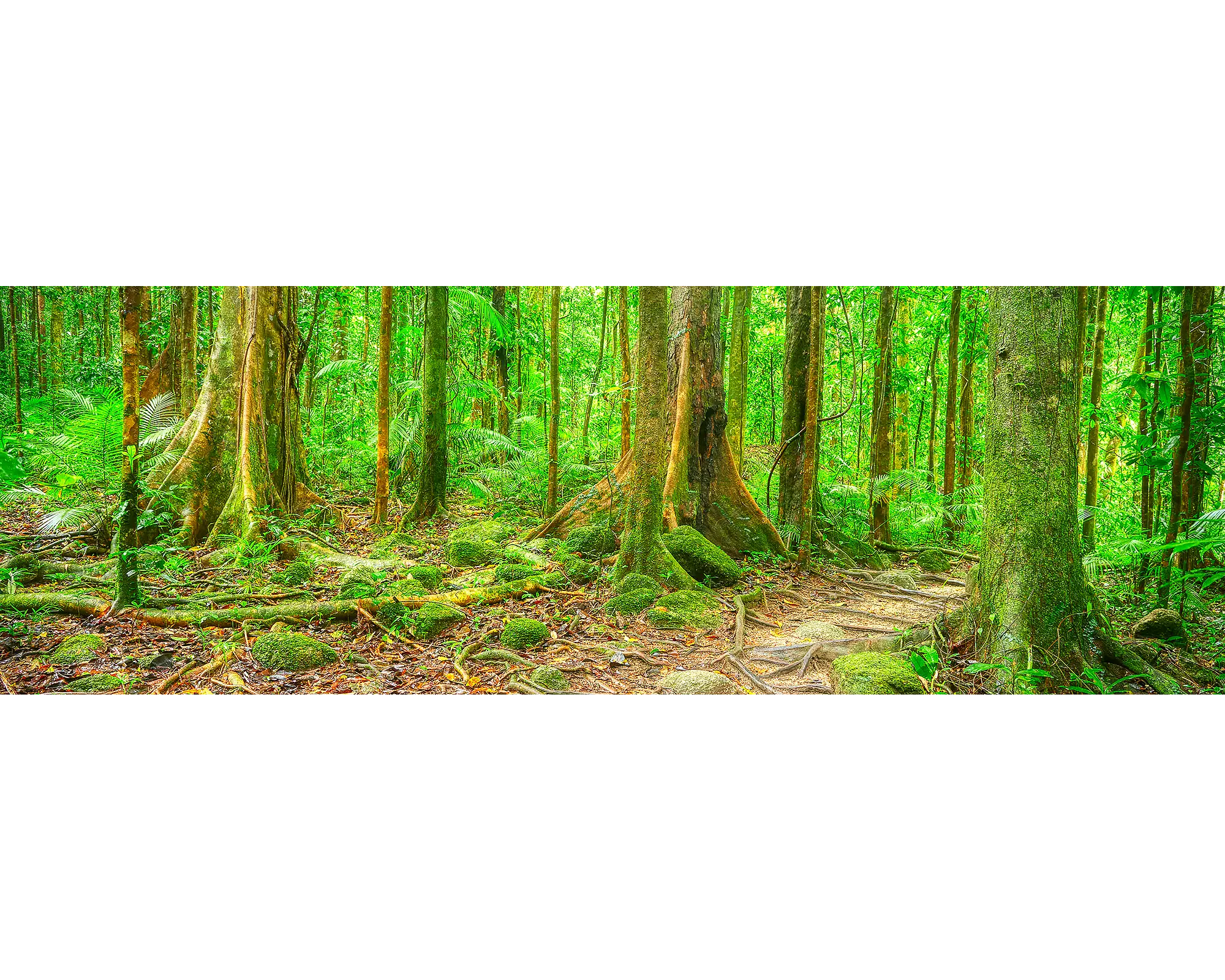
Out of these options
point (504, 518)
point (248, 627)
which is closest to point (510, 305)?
point (504, 518)

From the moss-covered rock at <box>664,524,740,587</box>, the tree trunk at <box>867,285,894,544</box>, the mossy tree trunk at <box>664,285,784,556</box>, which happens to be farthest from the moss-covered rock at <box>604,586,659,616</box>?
the tree trunk at <box>867,285,894,544</box>

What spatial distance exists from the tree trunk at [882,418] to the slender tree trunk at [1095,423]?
122cm

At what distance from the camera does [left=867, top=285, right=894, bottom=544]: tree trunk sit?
447 centimetres

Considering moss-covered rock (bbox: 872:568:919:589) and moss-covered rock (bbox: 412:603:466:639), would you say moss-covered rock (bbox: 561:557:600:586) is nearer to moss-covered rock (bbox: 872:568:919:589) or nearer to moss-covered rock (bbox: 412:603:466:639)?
moss-covered rock (bbox: 412:603:466:639)

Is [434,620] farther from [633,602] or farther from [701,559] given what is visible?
[701,559]

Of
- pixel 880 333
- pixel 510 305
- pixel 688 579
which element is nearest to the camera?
pixel 688 579

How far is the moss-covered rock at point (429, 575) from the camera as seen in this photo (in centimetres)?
355

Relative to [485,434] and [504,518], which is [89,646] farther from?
[485,434]

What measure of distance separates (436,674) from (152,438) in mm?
2035

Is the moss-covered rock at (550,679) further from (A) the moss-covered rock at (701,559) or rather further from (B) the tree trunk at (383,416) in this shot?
(B) the tree trunk at (383,416)

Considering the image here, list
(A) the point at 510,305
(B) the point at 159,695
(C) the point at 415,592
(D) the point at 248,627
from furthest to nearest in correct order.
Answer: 1. (A) the point at 510,305
2. (C) the point at 415,592
3. (D) the point at 248,627
4. (B) the point at 159,695

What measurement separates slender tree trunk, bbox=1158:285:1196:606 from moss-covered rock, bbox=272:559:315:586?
433cm

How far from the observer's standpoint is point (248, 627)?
318 centimetres

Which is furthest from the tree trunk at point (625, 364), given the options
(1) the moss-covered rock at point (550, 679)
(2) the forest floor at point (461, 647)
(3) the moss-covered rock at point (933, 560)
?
(3) the moss-covered rock at point (933, 560)
